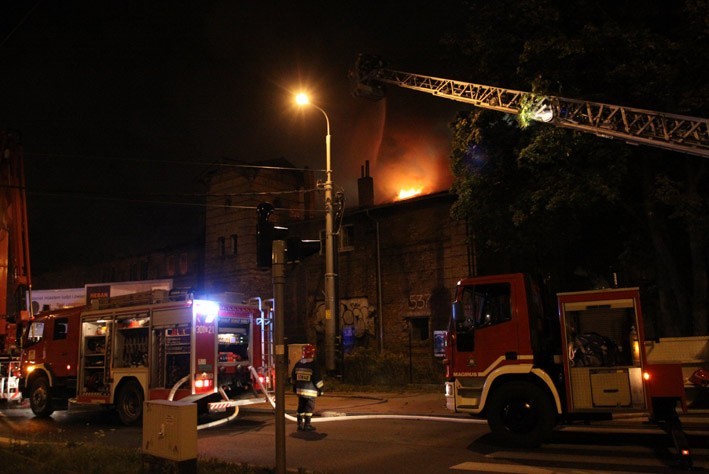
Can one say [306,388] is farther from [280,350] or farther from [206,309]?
[280,350]

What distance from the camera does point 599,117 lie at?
1258cm

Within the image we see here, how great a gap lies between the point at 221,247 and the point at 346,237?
915 cm

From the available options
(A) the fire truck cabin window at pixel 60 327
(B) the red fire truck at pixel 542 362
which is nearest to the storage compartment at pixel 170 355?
(A) the fire truck cabin window at pixel 60 327

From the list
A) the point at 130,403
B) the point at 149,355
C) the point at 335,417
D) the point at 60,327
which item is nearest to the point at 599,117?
the point at 335,417

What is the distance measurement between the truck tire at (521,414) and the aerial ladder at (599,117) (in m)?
5.98

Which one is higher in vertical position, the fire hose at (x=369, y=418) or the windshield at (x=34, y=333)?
the windshield at (x=34, y=333)

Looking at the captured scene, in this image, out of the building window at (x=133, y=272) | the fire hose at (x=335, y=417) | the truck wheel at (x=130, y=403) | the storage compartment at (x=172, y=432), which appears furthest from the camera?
the building window at (x=133, y=272)


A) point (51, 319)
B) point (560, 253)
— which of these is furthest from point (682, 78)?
point (51, 319)

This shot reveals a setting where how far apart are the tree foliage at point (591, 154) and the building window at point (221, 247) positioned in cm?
1836

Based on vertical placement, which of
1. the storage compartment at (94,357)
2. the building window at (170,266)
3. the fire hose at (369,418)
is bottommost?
the fire hose at (369,418)

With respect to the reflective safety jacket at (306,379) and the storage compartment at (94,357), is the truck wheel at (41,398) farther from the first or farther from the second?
the reflective safety jacket at (306,379)

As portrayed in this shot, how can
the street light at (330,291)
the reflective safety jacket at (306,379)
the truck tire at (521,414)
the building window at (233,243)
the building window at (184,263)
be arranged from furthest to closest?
the building window at (184,263) < the building window at (233,243) < the street light at (330,291) < the reflective safety jacket at (306,379) < the truck tire at (521,414)

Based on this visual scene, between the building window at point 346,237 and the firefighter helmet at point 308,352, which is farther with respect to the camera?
the building window at point 346,237

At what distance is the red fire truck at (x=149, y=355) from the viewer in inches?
492
